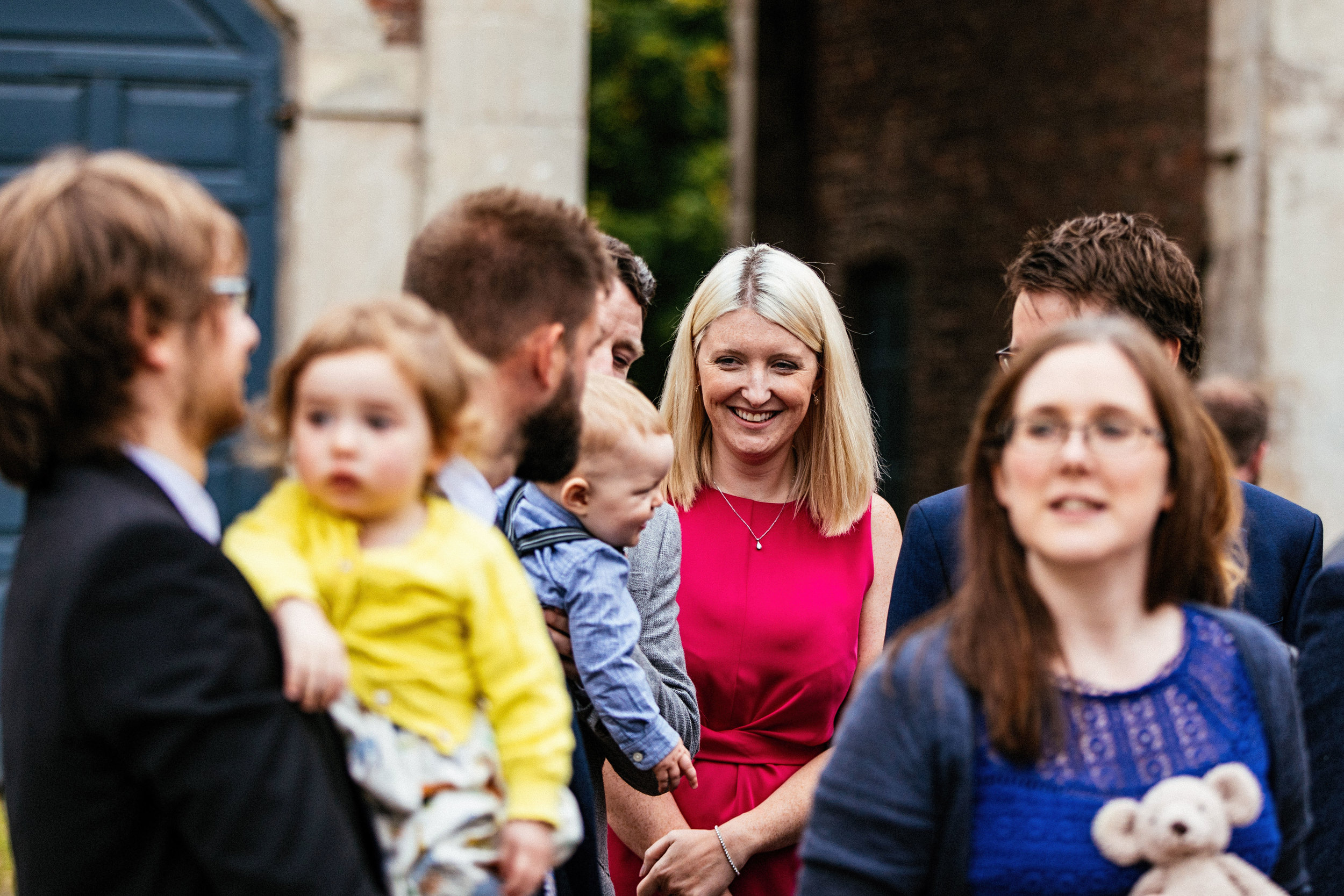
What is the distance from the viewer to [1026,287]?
311 centimetres

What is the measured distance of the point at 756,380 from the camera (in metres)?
3.42

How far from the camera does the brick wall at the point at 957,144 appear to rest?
12.1 metres

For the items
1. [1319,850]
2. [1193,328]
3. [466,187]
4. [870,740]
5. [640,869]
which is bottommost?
[640,869]

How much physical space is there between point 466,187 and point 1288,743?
503 centimetres

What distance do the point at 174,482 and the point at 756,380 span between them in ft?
5.89

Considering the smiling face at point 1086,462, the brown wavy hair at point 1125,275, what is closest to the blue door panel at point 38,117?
the brown wavy hair at point 1125,275

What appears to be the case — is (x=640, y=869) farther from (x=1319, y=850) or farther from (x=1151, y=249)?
(x=1151, y=249)

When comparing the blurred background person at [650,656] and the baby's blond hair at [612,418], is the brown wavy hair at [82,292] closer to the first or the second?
the blurred background person at [650,656]

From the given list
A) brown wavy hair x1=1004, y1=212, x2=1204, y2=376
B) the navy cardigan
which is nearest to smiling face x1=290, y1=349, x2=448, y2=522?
the navy cardigan

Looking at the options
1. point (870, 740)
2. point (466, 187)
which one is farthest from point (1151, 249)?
point (466, 187)

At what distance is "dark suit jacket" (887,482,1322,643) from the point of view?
2908 millimetres

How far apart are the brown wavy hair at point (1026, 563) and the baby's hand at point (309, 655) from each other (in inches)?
32.6

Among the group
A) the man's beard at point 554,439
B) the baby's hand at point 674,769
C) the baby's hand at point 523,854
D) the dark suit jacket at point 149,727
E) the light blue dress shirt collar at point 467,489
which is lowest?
the baby's hand at point 674,769

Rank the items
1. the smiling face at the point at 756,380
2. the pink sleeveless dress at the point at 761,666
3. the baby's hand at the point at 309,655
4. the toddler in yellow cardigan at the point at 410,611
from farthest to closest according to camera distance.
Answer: the smiling face at the point at 756,380
the pink sleeveless dress at the point at 761,666
the toddler in yellow cardigan at the point at 410,611
the baby's hand at the point at 309,655
